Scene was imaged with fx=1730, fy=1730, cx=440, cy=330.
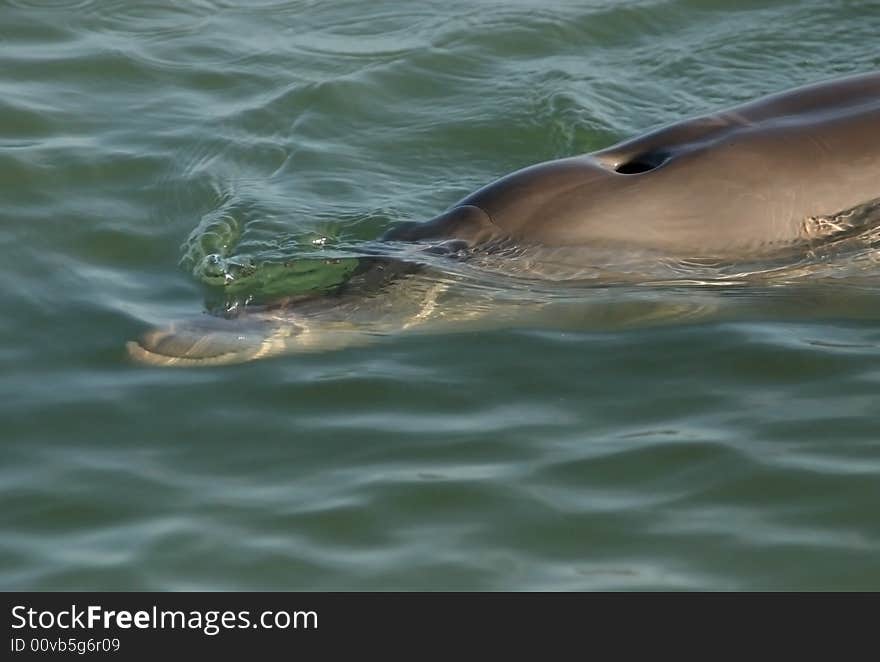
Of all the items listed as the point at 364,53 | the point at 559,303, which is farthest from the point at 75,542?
the point at 364,53

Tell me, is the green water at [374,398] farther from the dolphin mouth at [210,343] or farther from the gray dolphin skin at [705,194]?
the gray dolphin skin at [705,194]

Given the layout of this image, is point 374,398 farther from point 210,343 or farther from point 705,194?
point 705,194

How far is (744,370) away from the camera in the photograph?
626 cm

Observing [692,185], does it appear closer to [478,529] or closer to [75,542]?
[478,529]

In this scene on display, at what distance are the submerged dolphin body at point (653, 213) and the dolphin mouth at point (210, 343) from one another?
12 millimetres

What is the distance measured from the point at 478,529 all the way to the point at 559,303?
5.56 feet

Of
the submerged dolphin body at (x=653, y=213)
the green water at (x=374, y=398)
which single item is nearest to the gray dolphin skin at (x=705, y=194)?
the submerged dolphin body at (x=653, y=213)

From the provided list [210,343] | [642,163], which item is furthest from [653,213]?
[210,343]

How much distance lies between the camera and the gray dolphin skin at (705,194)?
22.2 ft

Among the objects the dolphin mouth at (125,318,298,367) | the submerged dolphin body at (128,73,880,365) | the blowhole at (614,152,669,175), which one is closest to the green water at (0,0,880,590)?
the dolphin mouth at (125,318,298,367)

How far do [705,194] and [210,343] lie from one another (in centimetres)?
201

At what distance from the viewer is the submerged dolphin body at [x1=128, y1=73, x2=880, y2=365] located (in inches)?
264

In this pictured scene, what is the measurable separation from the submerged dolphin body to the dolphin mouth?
1 centimetres

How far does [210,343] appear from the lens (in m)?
6.47
